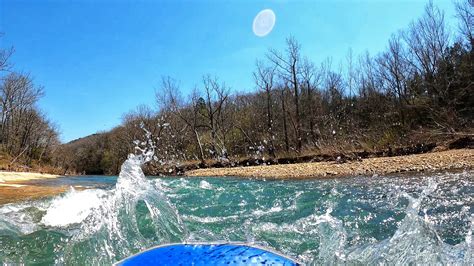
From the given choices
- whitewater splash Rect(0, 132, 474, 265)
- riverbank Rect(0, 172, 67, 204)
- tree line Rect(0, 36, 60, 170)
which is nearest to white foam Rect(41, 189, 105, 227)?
whitewater splash Rect(0, 132, 474, 265)

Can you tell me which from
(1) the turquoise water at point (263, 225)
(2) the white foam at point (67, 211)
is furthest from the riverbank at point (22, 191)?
(2) the white foam at point (67, 211)

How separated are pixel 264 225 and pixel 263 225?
0.04 ft

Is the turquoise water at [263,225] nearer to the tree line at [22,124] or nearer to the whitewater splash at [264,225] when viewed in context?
the whitewater splash at [264,225]

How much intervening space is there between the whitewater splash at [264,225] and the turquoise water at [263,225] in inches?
0.4

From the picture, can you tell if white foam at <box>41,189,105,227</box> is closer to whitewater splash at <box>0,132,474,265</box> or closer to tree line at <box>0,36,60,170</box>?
whitewater splash at <box>0,132,474,265</box>

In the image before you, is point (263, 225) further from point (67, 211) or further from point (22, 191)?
point (22, 191)

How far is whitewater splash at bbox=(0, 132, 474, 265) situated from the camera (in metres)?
2.83

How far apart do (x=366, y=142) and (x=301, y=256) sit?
628 inches

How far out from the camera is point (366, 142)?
17.8 m

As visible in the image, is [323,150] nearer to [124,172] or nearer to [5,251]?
[124,172]

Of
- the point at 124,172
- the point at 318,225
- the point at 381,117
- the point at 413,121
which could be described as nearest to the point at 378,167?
the point at 318,225

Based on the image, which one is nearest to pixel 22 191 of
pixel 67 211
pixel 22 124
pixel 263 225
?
pixel 67 211

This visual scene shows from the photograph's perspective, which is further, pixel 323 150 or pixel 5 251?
pixel 323 150

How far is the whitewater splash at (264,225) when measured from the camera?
9.29 ft
